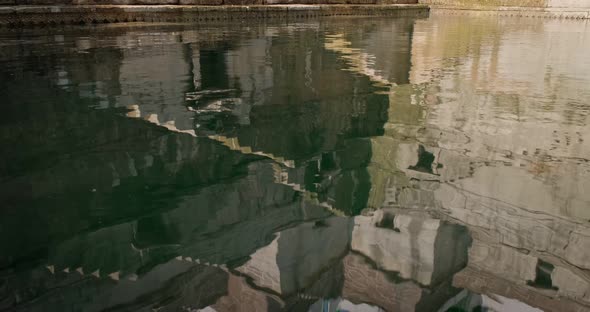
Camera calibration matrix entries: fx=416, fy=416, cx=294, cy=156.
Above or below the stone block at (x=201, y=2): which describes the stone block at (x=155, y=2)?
below

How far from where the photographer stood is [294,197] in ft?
4.64

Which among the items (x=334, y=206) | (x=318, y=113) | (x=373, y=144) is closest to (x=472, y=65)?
(x=318, y=113)

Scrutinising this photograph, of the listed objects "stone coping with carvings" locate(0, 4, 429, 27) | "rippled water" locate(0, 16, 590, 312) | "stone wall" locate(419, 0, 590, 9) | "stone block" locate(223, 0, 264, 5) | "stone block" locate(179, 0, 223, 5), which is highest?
"stone wall" locate(419, 0, 590, 9)

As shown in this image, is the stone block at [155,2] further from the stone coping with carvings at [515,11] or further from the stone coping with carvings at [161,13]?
the stone coping with carvings at [515,11]

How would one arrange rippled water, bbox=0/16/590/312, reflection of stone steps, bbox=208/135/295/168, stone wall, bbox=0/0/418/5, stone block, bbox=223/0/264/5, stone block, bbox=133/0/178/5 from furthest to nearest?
1. stone block, bbox=223/0/264/5
2. stone block, bbox=133/0/178/5
3. stone wall, bbox=0/0/418/5
4. reflection of stone steps, bbox=208/135/295/168
5. rippled water, bbox=0/16/590/312

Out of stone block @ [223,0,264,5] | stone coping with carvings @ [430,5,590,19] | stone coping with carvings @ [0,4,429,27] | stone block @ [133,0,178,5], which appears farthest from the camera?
stone coping with carvings @ [430,5,590,19]

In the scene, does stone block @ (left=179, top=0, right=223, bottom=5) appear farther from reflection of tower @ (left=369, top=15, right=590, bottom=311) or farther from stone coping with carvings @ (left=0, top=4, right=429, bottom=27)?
reflection of tower @ (left=369, top=15, right=590, bottom=311)

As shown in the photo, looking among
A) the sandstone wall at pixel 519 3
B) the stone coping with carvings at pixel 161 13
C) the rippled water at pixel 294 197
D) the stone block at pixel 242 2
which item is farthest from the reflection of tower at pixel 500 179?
the sandstone wall at pixel 519 3

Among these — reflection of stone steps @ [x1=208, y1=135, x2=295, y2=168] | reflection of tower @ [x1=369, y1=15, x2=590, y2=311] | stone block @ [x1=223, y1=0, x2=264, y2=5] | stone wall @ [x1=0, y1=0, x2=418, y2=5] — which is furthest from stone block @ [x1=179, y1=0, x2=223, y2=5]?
reflection of stone steps @ [x1=208, y1=135, x2=295, y2=168]

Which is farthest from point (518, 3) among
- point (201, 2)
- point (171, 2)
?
point (171, 2)

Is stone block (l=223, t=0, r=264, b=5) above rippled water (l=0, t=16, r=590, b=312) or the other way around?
above

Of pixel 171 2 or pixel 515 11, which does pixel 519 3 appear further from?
pixel 171 2

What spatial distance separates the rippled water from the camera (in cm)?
99

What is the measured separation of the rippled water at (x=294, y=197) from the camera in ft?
3.23
